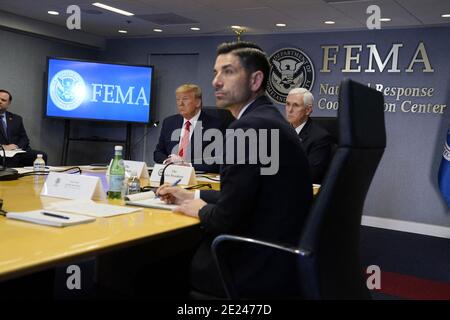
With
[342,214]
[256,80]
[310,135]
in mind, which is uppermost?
[256,80]

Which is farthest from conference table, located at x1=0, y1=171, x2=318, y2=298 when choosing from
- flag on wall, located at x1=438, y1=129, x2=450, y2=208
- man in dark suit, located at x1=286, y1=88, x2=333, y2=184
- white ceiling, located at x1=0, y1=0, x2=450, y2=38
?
flag on wall, located at x1=438, y1=129, x2=450, y2=208

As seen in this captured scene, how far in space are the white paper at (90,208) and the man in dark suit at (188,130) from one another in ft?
5.75

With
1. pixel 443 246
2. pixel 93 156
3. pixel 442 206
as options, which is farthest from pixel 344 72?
pixel 93 156

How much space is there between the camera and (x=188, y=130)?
12.4 ft

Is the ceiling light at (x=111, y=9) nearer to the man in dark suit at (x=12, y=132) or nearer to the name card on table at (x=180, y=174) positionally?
the man in dark suit at (x=12, y=132)

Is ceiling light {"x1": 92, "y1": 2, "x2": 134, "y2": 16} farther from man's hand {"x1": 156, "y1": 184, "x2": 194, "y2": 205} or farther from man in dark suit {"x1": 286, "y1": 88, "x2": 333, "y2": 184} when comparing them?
man's hand {"x1": 156, "y1": 184, "x2": 194, "y2": 205}

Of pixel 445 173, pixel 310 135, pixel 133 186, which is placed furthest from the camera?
pixel 445 173

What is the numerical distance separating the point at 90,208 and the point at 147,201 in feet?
0.97

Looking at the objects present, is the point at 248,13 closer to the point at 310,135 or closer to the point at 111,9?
the point at 111,9

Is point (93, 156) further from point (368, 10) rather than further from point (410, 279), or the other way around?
point (410, 279)

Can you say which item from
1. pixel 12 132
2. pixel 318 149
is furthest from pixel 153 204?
pixel 12 132

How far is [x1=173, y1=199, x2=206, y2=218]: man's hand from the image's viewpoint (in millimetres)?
1717

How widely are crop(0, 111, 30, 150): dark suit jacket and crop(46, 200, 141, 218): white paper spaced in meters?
4.73
